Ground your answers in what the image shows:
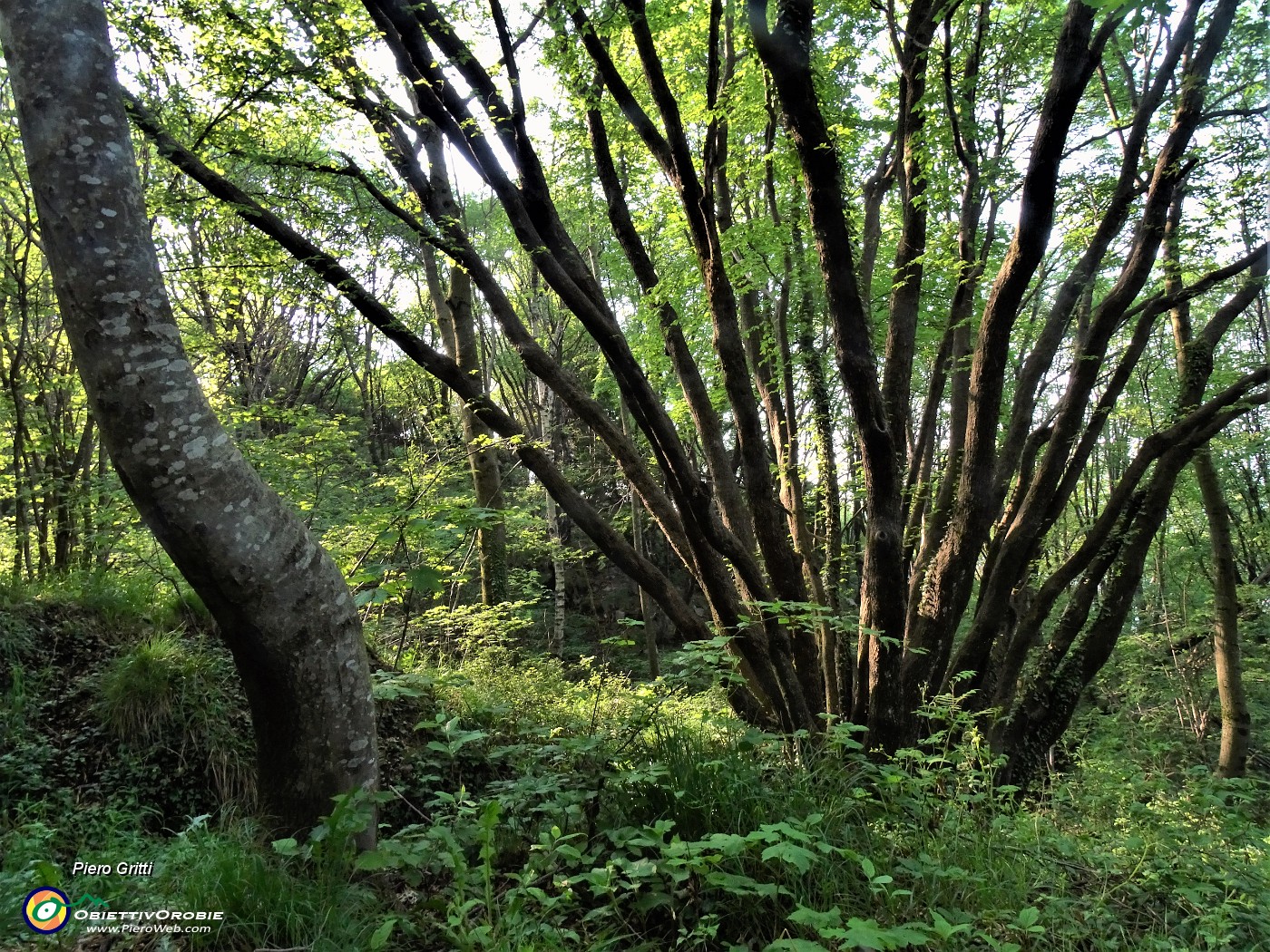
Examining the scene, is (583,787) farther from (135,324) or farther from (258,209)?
(258,209)

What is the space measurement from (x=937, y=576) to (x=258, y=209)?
5228mm

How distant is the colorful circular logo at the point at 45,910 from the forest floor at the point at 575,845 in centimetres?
3

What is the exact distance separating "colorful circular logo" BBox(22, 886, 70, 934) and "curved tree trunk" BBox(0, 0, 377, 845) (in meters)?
0.79

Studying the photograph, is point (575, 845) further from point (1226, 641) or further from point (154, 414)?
point (1226, 641)

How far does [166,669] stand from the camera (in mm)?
4000

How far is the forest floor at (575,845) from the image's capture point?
194 cm

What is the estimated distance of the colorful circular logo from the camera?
1.83m

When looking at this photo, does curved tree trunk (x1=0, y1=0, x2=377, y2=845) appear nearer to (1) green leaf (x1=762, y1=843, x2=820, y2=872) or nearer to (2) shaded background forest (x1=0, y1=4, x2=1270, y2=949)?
(2) shaded background forest (x1=0, y1=4, x2=1270, y2=949)

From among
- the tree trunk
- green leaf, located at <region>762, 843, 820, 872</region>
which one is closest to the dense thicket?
the tree trunk

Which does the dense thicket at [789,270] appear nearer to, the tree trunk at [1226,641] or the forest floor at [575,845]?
the tree trunk at [1226,641]

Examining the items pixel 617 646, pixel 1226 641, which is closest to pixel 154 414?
pixel 617 646

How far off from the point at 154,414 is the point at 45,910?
159 centimetres

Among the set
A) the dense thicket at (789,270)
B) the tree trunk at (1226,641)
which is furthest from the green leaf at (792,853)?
the tree trunk at (1226,641)

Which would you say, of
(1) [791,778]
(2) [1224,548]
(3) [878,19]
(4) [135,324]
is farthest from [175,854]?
(2) [1224,548]
